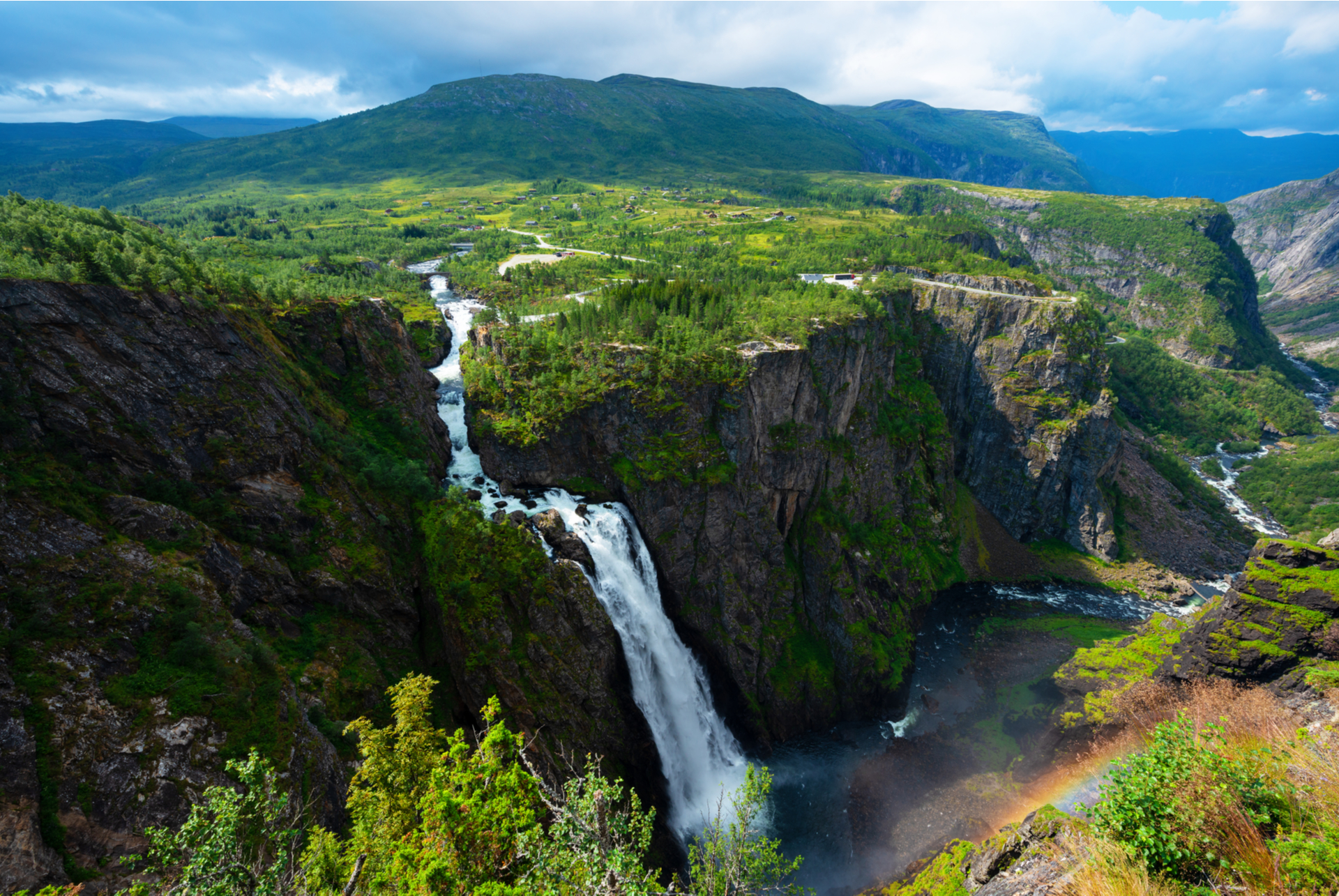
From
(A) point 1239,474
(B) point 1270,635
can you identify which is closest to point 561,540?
(B) point 1270,635

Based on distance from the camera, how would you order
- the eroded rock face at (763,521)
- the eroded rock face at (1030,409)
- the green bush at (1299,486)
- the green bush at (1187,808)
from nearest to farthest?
1. the green bush at (1187,808)
2. the eroded rock face at (763,521)
3. the eroded rock face at (1030,409)
4. the green bush at (1299,486)

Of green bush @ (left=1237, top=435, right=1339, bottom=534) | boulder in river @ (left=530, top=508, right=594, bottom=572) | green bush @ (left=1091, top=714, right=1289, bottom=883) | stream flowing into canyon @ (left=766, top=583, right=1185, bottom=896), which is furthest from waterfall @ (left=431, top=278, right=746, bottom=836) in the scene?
green bush @ (left=1237, top=435, right=1339, bottom=534)

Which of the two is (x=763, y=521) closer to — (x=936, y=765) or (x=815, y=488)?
(x=815, y=488)

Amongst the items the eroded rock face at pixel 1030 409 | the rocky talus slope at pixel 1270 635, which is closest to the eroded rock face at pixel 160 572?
the rocky talus slope at pixel 1270 635

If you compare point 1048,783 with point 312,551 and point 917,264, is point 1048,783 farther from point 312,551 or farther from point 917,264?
point 917,264

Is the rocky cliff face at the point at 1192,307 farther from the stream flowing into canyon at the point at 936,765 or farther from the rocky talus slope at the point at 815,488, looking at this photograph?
the stream flowing into canyon at the point at 936,765
